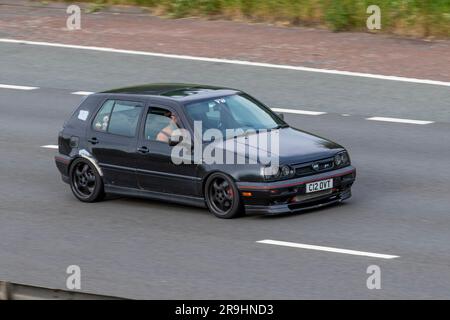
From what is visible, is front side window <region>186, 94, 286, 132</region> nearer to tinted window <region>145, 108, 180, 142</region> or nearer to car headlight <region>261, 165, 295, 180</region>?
tinted window <region>145, 108, 180, 142</region>

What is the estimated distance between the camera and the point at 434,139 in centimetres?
1786

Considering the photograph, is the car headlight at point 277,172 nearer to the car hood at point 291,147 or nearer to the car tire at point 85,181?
the car hood at point 291,147

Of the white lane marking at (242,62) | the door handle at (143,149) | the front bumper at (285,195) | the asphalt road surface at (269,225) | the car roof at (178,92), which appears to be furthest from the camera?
the white lane marking at (242,62)

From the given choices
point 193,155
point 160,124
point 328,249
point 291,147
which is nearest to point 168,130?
point 160,124

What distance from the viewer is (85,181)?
15508 mm

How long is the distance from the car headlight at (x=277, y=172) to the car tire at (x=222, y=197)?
389mm

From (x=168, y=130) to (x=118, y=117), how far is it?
88 centimetres

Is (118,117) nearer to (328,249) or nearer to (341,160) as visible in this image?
(341,160)

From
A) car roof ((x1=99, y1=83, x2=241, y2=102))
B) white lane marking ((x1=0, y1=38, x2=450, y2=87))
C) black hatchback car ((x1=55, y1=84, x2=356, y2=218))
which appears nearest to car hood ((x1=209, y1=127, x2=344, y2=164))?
black hatchback car ((x1=55, y1=84, x2=356, y2=218))

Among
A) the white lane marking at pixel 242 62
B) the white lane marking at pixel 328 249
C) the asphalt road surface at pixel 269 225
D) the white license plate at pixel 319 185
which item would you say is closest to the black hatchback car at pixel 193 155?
the white license plate at pixel 319 185

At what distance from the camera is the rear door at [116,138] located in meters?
14.9

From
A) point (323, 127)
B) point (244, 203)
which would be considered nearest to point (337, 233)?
point (244, 203)

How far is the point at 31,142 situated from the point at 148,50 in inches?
247
